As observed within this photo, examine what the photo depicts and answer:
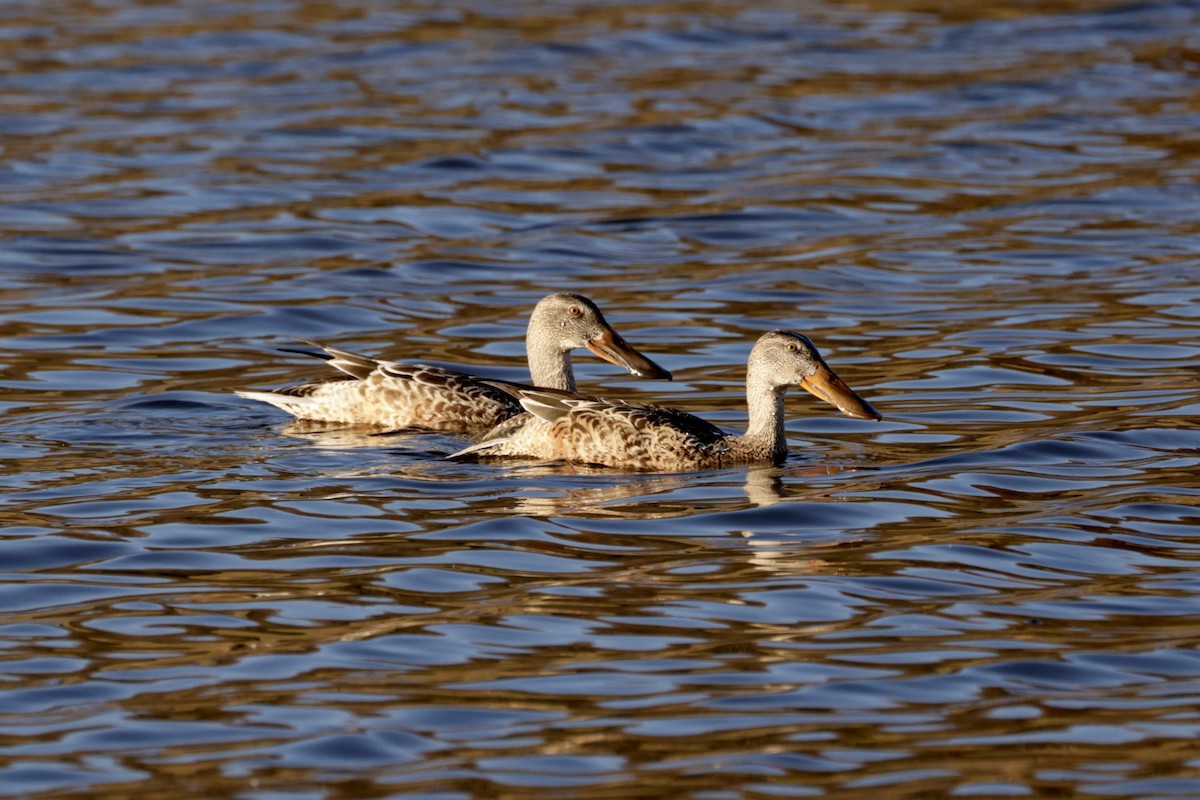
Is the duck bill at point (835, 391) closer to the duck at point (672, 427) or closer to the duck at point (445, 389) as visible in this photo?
the duck at point (672, 427)

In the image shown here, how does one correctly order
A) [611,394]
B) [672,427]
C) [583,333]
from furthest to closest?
[611,394] < [583,333] < [672,427]

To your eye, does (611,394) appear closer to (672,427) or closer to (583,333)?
(583,333)

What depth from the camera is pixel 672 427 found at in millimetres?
10766

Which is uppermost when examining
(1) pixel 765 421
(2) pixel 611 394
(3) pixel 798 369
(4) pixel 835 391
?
(3) pixel 798 369

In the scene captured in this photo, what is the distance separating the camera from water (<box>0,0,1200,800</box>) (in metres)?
6.67

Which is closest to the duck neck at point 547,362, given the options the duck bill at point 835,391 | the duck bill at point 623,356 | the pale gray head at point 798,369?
the duck bill at point 623,356

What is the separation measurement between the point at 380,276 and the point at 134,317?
219cm

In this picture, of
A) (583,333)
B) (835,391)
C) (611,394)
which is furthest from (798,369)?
(611,394)

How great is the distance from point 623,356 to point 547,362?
1.75 ft

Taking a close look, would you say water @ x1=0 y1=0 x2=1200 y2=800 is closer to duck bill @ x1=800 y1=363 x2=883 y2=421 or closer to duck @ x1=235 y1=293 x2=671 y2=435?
duck @ x1=235 y1=293 x2=671 y2=435

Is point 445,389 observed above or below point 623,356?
below

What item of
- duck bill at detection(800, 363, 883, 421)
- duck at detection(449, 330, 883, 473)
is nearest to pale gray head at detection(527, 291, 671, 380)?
duck at detection(449, 330, 883, 473)

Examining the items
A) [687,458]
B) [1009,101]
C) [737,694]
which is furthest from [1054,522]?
[1009,101]

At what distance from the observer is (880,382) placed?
42.3 ft
